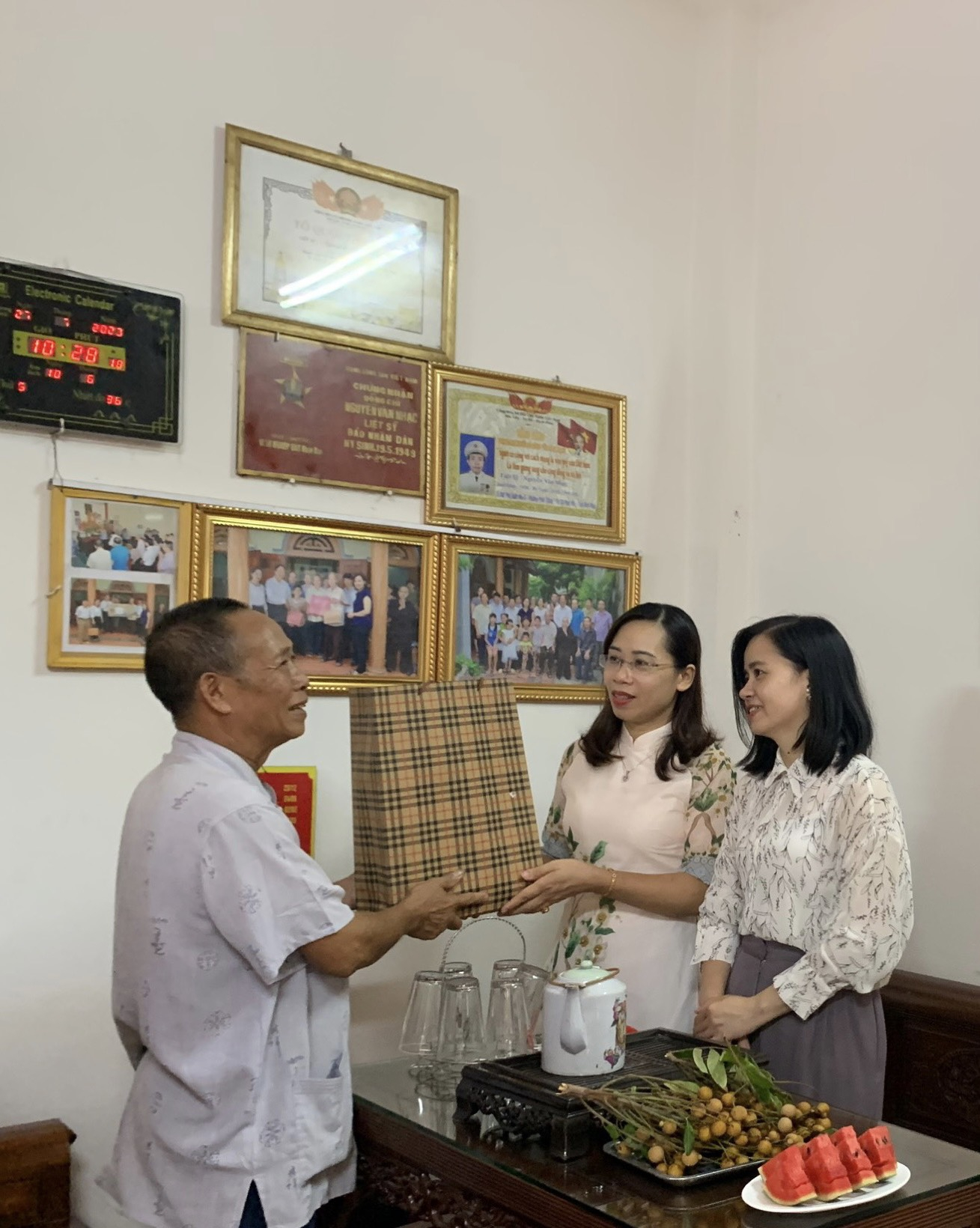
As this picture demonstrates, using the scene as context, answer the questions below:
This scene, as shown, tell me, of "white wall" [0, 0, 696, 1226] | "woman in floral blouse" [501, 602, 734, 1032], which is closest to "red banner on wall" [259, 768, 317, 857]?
"white wall" [0, 0, 696, 1226]

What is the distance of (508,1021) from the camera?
6.77 feet

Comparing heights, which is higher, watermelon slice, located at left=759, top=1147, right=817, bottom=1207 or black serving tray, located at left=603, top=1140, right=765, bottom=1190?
watermelon slice, located at left=759, top=1147, right=817, bottom=1207

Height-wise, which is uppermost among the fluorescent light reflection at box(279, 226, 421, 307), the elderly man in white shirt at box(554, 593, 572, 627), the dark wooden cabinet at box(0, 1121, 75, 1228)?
the fluorescent light reflection at box(279, 226, 421, 307)

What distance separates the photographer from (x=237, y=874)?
1673mm

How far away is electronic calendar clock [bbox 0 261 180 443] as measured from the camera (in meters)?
2.42

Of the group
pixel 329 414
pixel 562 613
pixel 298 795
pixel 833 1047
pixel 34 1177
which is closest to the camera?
pixel 833 1047

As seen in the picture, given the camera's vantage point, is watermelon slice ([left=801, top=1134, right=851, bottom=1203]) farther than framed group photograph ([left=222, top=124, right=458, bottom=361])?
No

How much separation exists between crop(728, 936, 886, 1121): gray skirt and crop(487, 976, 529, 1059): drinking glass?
1.32 ft

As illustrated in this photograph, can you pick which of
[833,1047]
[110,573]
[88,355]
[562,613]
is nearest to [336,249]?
[88,355]

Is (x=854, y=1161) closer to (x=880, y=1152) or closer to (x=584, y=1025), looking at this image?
(x=880, y=1152)

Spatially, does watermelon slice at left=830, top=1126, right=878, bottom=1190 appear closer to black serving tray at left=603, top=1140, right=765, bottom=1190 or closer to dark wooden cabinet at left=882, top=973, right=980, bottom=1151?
black serving tray at left=603, top=1140, right=765, bottom=1190

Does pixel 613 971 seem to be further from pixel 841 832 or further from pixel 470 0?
pixel 470 0

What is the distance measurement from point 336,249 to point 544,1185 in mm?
2083

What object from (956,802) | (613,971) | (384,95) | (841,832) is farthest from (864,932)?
(384,95)
